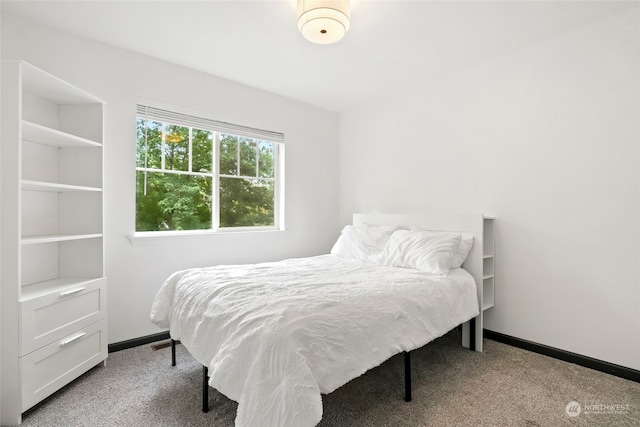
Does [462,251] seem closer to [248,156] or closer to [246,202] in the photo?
[246,202]

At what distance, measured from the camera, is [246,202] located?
11.5 feet

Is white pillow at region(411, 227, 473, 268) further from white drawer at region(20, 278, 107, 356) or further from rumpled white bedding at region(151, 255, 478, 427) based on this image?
white drawer at region(20, 278, 107, 356)

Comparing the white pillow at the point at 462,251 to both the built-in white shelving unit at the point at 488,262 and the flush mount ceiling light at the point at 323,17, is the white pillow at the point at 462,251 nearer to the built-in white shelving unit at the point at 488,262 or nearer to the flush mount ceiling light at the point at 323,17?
the built-in white shelving unit at the point at 488,262

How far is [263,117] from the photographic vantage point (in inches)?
139

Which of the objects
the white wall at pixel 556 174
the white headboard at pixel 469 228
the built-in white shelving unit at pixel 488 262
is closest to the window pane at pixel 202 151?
the white headboard at pixel 469 228

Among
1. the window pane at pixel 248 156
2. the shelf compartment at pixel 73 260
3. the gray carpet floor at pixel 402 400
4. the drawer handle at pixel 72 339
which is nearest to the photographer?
the gray carpet floor at pixel 402 400

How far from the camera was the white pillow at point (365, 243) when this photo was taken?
122 inches

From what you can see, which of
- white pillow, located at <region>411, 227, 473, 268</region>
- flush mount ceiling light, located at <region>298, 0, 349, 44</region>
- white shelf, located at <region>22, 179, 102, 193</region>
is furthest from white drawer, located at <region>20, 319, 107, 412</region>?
white pillow, located at <region>411, 227, 473, 268</region>

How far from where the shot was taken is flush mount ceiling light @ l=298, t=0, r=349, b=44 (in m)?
1.81

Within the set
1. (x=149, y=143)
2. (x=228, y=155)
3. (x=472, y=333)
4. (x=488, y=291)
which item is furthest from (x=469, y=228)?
(x=149, y=143)

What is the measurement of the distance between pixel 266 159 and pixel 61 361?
2551 millimetres

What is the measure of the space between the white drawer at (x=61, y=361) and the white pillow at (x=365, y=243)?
2.17 metres

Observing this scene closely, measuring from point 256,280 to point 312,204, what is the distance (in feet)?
6.65

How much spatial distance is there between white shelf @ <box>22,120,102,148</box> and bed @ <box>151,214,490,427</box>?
3.84 feet
